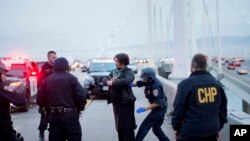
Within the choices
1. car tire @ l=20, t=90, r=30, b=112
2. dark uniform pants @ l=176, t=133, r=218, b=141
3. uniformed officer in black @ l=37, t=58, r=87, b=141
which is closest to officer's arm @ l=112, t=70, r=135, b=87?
uniformed officer in black @ l=37, t=58, r=87, b=141

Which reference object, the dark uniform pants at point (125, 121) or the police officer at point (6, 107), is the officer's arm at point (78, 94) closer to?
the police officer at point (6, 107)

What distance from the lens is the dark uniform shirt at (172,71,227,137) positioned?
231 inches

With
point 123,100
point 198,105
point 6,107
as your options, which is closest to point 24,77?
point 123,100

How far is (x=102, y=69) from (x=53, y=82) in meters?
18.3

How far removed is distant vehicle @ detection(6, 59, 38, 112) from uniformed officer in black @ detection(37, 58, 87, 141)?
34.1 ft

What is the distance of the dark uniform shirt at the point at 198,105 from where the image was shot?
19.2 ft

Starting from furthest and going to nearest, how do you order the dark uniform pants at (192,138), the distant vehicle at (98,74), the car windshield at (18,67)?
the distant vehicle at (98,74), the car windshield at (18,67), the dark uniform pants at (192,138)

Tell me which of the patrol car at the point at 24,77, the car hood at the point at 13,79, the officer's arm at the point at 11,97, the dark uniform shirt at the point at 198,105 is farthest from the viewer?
the patrol car at the point at 24,77

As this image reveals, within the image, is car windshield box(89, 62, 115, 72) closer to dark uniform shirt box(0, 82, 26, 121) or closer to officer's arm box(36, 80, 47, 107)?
officer's arm box(36, 80, 47, 107)

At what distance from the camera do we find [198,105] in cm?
586

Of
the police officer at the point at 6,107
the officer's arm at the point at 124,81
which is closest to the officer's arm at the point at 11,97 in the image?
the police officer at the point at 6,107

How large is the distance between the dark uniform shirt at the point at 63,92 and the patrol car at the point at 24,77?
407 inches

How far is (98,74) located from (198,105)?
18.7 m

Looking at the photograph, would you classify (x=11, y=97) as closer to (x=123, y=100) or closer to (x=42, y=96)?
(x=42, y=96)
